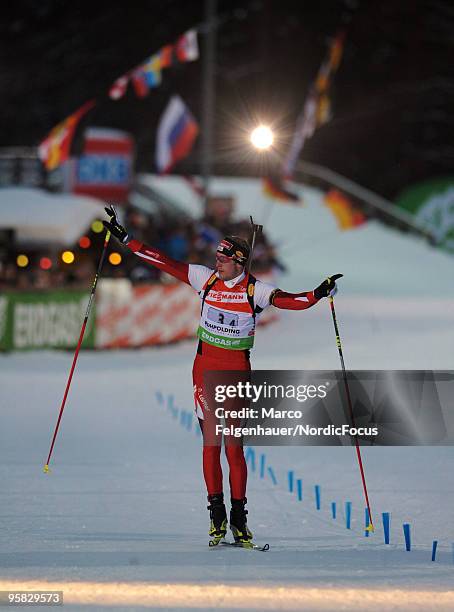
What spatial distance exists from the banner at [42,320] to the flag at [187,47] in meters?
5.51

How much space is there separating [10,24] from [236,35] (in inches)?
384

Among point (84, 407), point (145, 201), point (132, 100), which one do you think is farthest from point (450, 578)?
point (132, 100)

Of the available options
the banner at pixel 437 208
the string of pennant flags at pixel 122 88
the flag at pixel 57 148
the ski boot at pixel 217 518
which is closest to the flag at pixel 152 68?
the string of pennant flags at pixel 122 88

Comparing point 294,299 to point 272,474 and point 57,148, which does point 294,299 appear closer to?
point 272,474

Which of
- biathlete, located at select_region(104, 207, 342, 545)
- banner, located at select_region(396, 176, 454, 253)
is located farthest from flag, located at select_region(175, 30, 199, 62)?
banner, located at select_region(396, 176, 454, 253)

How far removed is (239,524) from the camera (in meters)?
6.74

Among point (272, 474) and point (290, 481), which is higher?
point (272, 474)

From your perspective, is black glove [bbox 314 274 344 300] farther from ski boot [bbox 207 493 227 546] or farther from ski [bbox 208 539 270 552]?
ski [bbox 208 539 270 552]

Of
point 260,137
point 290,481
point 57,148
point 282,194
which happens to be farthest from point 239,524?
point 282,194

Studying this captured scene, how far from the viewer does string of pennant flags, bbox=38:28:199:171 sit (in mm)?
21750

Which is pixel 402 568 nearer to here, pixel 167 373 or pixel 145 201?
pixel 167 373

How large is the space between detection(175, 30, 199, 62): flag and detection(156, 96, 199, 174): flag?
2.92 metres

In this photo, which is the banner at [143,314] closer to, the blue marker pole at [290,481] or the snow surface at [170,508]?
the snow surface at [170,508]

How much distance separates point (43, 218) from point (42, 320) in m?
4.83
